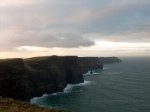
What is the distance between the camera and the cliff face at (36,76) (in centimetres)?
10462

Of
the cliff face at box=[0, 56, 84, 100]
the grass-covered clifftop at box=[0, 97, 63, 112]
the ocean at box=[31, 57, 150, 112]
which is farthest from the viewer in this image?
the cliff face at box=[0, 56, 84, 100]

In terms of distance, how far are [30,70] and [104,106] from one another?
45140mm

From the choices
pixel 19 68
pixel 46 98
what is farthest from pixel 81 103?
pixel 19 68

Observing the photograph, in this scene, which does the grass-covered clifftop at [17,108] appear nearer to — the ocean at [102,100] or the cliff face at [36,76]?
the ocean at [102,100]

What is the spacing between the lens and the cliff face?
105m

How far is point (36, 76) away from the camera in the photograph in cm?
12538

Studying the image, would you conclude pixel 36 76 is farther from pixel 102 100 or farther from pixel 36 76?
pixel 102 100

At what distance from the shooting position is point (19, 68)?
108875 mm

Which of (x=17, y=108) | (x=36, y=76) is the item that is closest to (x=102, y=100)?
(x=36, y=76)

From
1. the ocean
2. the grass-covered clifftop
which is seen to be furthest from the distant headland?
the grass-covered clifftop

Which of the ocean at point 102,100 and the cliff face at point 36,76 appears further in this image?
the cliff face at point 36,76

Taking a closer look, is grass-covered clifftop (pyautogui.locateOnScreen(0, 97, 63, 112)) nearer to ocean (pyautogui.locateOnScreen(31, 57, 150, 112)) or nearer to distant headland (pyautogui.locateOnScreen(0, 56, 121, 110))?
ocean (pyautogui.locateOnScreen(31, 57, 150, 112))

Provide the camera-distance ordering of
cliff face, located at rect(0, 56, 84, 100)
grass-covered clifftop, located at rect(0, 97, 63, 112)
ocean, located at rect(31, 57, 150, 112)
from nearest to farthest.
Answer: grass-covered clifftop, located at rect(0, 97, 63, 112) < ocean, located at rect(31, 57, 150, 112) < cliff face, located at rect(0, 56, 84, 100)

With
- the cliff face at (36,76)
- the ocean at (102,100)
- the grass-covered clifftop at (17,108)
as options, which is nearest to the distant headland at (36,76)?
the cliff face at (36,76)
